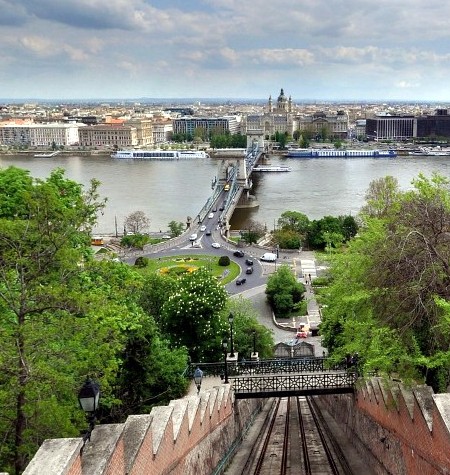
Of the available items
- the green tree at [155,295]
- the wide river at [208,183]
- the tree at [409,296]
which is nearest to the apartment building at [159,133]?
the wide river at [208,183]

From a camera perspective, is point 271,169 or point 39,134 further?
point 39,134

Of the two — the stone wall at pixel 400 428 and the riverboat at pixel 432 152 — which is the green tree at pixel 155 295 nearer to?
the stone wall at pixel 400 428

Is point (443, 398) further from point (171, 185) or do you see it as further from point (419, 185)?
point (171, 185)

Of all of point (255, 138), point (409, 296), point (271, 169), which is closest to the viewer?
point (409, 296)

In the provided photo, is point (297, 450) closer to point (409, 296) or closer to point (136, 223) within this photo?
point (409, 296)

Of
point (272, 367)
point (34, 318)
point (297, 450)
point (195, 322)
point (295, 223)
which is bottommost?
point (295, 223)

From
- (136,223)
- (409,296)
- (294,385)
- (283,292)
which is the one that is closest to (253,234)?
(136,223)

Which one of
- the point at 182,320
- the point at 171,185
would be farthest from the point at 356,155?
the point at 182,320
